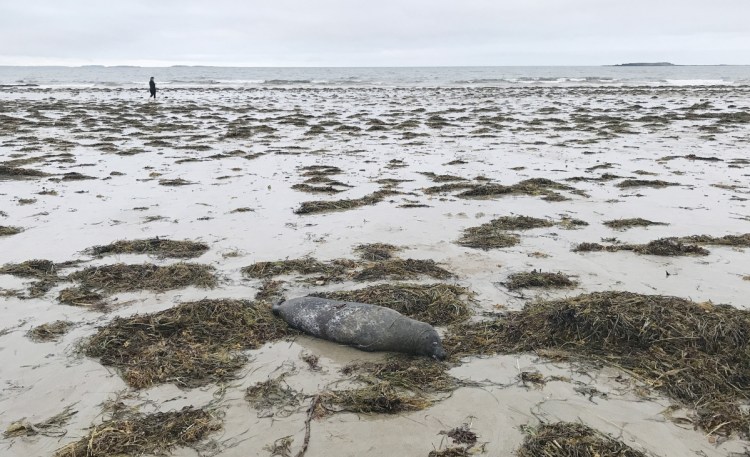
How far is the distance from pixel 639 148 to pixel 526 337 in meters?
11.7

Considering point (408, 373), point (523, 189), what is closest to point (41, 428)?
point (408, 373)

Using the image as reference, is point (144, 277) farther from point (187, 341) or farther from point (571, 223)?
point (571, 223)

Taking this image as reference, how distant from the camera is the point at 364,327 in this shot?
14.2 ft

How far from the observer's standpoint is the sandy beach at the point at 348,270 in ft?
11.1

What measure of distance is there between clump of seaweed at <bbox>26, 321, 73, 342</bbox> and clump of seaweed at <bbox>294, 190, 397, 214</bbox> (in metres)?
4.06

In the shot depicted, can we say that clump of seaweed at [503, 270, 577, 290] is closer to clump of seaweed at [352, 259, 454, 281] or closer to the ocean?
clump of seaweed at [352, 259, 454, 281]

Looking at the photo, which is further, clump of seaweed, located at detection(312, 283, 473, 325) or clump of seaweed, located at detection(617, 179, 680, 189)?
clump of seaweed, located at detection(617, 179, 680, 189)

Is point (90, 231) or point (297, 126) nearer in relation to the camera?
point (90, 231)

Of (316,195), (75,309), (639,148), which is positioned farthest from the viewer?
(639,148)

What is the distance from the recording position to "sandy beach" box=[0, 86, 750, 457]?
3369mm

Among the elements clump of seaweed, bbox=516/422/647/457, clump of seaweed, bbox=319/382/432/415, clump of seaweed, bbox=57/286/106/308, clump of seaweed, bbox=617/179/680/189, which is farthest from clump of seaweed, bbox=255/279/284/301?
clump of seaweed, bbox=617/179/680/189

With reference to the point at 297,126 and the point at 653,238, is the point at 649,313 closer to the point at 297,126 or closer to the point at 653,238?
the point at 653,238

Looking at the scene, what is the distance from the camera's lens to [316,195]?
926cm

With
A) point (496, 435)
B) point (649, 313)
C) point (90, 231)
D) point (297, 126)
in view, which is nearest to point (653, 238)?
point (649, 313)
